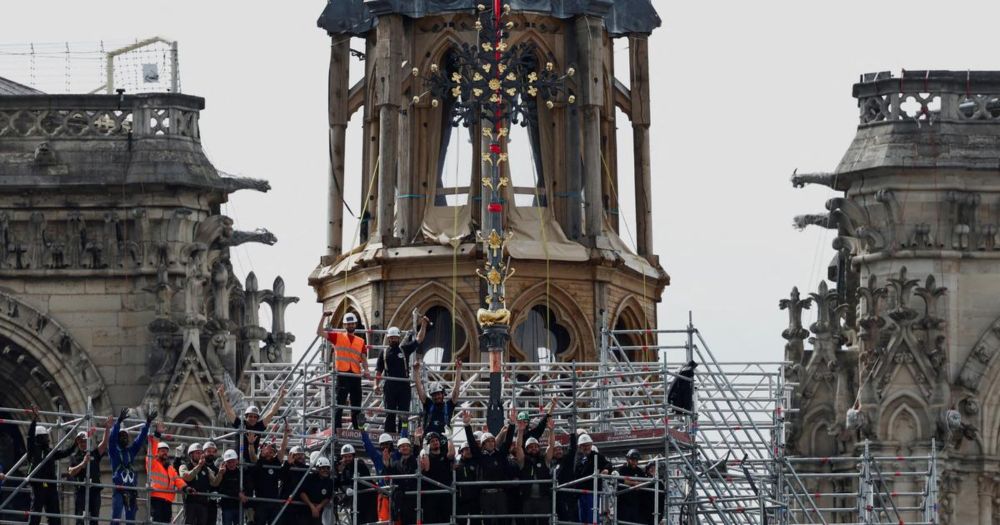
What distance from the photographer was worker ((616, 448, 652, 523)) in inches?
3157

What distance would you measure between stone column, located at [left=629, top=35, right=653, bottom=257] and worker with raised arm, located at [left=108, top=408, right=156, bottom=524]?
18.6m

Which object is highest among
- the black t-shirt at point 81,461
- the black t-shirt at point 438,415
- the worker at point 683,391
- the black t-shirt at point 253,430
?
the worker at point 683,391

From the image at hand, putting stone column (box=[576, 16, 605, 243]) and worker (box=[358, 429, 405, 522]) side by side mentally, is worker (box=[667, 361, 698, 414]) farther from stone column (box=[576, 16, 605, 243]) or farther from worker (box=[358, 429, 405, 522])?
stone column (box=[576, 16, 605, 243])

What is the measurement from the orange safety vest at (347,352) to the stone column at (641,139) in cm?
1468

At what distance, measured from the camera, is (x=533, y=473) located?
78.9 metres

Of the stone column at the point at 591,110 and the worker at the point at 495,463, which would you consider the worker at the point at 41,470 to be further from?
the stone column at the point at 591,110

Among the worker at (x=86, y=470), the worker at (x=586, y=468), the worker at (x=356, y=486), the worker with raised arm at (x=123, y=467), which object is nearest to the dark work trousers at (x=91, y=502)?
the worker at (x=86, y=470)

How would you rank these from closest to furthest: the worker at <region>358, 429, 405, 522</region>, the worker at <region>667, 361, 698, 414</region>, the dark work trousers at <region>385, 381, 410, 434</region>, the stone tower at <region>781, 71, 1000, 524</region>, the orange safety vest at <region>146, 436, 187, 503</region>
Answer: the worker at <region>358, 429, 405, 522</region>, the orange safety vest at <region>146, 436, 187, 503</region>, the dark work trousers at <region>385, 381, 410, 434</region>, the worker at <region>667, 361, 698, 414</region>, the stone tower at <region>781, 71, 1000, 524</region>

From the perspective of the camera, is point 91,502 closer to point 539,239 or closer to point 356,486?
point 356,486

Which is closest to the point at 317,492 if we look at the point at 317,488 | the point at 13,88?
the point at 317,488

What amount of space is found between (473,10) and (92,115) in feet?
21.7

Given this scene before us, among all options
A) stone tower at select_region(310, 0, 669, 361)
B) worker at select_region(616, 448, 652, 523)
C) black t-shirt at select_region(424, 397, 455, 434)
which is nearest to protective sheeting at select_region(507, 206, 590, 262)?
stone tower at select_region(310, 0, 669, 361)

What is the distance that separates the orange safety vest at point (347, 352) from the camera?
82438mm

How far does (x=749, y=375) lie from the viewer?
8788 cm
